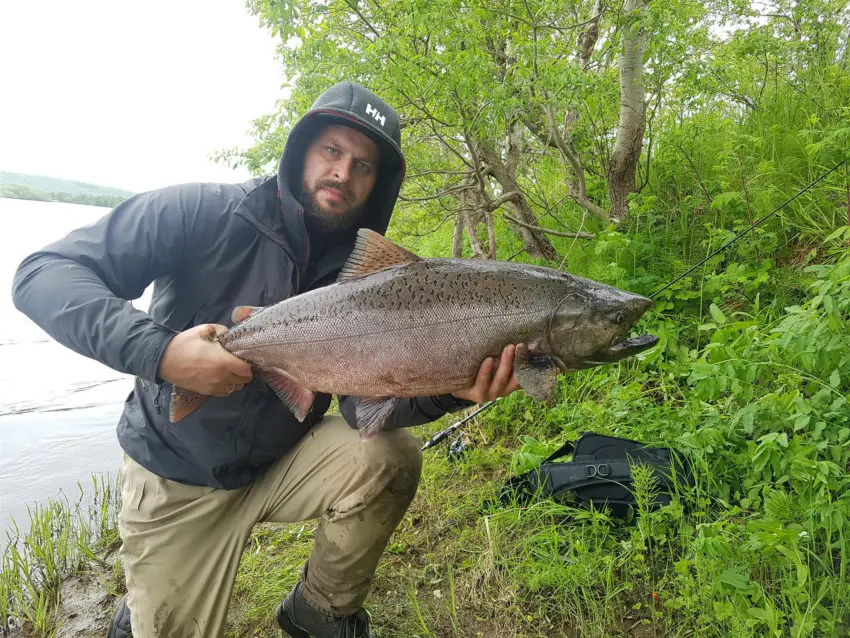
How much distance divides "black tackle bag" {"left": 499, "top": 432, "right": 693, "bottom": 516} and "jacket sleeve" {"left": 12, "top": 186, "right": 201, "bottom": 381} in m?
2.18

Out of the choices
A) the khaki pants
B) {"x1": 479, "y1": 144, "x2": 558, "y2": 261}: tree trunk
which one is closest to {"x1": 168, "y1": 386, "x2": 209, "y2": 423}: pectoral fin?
the khaki pants

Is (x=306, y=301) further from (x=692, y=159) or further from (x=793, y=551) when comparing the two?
(x=692, y=159)

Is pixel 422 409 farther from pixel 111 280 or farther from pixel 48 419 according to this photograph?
pixel 48 419

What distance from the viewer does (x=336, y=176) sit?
2.88m

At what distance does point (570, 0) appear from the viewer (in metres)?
4.87

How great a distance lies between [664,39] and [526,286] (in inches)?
125

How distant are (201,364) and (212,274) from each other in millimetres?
690

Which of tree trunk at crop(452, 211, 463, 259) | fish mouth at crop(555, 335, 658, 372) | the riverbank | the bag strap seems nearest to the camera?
the riverbank

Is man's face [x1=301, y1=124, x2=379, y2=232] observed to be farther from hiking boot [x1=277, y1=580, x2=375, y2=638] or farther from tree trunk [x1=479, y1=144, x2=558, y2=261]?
tree trunk [x1=479, y1=144, x2=558, y2=261]

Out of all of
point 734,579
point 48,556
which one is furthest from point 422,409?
point 48,556

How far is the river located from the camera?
502 centimetres

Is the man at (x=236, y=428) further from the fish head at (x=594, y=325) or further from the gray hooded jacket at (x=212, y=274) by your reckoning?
the fish head at (x=594, y=325)

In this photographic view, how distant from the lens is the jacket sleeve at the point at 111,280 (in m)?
2.10

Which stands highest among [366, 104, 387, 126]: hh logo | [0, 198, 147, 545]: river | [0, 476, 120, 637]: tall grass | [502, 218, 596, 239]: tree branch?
[366, 104, 387, 126]: hh logo
